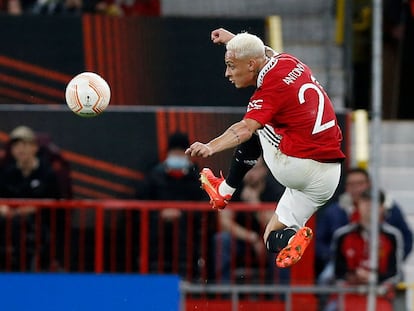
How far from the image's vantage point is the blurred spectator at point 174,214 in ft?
48.1

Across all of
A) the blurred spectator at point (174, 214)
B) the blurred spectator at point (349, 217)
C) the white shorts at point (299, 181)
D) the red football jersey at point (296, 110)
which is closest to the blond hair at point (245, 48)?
the red football jersey at point (296, 110)

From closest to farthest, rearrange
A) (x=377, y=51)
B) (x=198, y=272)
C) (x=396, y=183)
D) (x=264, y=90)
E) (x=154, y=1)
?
(x=264, y=90)
(x=377, y=51)
(x=198, y=272)
(x=396, y=183)
(x=154, y=1)

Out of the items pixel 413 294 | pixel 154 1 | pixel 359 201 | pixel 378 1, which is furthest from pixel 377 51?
pixel 154 1

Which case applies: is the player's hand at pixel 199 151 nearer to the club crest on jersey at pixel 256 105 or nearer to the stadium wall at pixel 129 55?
the club crest on jersey at pixel 256 105

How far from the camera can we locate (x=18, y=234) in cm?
1472

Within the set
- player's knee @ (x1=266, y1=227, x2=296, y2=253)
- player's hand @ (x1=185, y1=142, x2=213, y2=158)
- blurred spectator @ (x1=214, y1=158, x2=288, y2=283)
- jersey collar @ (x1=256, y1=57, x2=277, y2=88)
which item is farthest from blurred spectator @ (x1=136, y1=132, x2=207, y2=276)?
player's hand @ (x1=185, y1=142, x2=213, y2=158)

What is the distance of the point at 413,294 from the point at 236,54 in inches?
163

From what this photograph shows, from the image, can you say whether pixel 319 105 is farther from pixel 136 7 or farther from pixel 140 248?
pixel 136 7

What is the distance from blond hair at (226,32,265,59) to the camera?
11.5 meters

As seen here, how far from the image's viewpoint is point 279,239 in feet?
38.8

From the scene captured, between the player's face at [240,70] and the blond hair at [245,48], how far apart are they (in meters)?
0.04

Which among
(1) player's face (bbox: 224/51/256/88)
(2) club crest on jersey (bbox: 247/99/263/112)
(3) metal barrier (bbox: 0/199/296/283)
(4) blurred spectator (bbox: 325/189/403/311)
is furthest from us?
(3) metal barrier (bbox: 0/199/296/283)

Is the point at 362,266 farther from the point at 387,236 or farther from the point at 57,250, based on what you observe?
the point at 57,250

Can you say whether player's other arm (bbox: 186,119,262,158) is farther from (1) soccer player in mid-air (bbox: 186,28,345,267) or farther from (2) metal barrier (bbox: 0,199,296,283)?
(2) metal barrier (bbox: 0,199,296,283)
